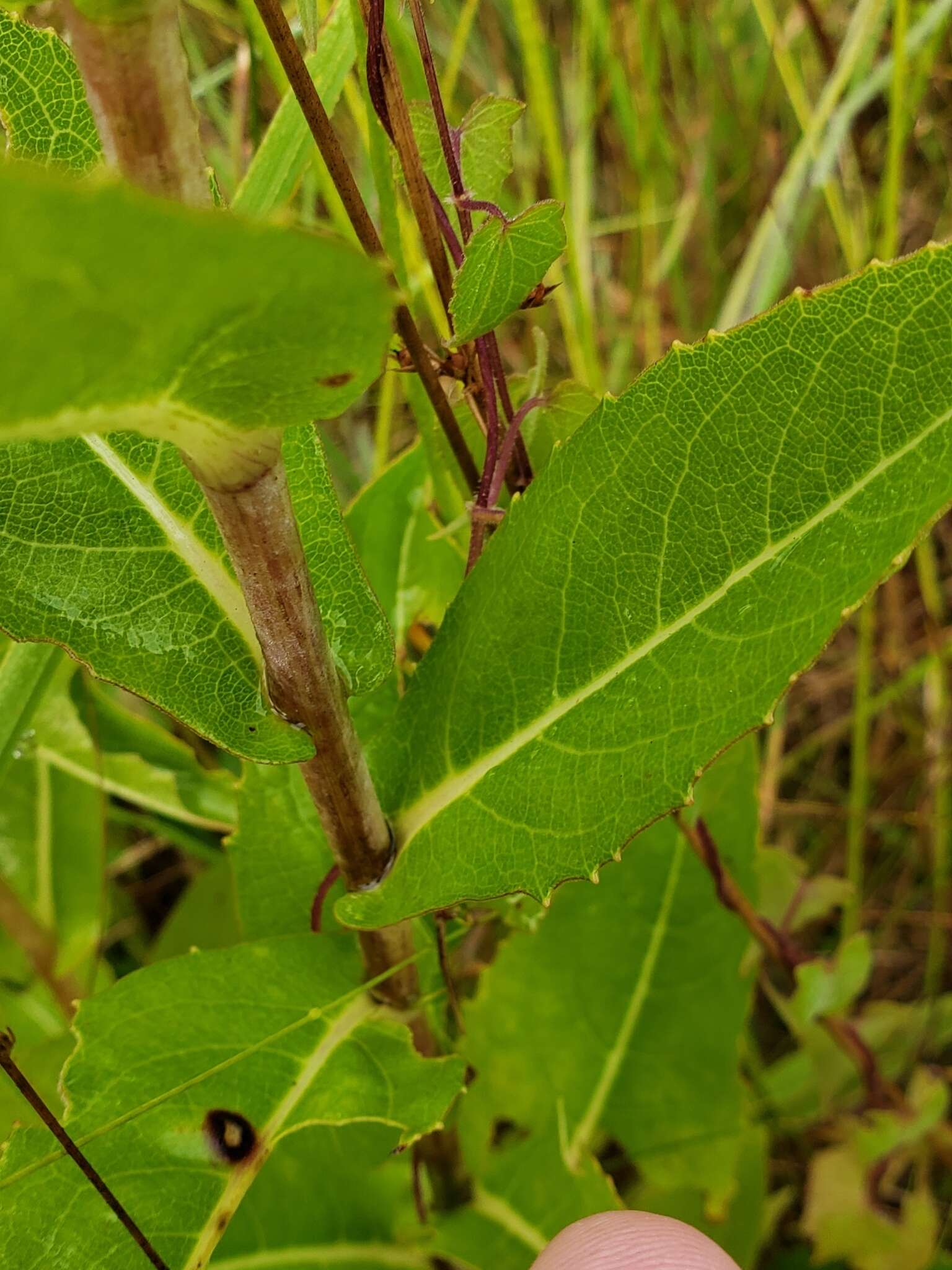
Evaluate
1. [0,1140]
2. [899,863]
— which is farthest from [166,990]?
[899,863]

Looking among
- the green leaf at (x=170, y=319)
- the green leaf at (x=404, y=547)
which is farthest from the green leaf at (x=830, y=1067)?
the green leaf at (x=170, y=319)

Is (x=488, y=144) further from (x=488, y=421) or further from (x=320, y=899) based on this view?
(x=320, y=899)

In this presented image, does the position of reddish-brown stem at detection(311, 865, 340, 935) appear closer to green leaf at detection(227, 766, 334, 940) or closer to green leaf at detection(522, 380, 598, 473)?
green leaf at detection(227, 766, 334, 940)

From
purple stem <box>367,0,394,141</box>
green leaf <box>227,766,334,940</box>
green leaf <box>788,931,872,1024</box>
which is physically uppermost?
purple stem <box>367,0,394,141</box>

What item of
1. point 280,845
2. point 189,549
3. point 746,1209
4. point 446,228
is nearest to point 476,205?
point 446,228

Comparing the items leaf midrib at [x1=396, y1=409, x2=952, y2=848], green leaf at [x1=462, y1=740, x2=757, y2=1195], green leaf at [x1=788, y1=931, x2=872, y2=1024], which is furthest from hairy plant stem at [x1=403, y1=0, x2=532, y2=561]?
green leaf at [x1=788, y1=931, x2=872, y2=1024]

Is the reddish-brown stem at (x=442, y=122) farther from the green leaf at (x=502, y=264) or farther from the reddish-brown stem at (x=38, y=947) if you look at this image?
the reddish-brown stem at (x=38, y=947)
